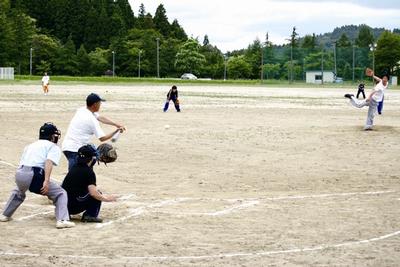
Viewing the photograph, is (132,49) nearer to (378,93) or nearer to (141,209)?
(378,93)

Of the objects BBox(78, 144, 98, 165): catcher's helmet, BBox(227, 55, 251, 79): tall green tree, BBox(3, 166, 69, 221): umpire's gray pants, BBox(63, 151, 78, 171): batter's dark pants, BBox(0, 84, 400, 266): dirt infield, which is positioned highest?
BBox(227, 55, 251, 79): tall green tree

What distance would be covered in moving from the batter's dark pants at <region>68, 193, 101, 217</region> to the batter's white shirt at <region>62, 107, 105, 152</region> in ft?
3.90

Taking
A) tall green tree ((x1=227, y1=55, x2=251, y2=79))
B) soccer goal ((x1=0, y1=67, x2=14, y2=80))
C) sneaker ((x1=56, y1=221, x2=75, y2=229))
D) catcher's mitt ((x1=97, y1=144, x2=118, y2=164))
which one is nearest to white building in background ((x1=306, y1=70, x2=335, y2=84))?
tall green tree ((x1=227, y1=55, x2=251, y2=79))

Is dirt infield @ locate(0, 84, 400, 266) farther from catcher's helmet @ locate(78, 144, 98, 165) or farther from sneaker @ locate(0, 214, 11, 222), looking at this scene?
catcher's helmet @ locate(78, 144, 98, 165)

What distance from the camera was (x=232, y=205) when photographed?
11.1 metres

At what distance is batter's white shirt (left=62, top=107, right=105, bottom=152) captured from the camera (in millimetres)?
10719

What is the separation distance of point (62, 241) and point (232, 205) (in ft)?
10.8

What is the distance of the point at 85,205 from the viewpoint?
9.80 meters

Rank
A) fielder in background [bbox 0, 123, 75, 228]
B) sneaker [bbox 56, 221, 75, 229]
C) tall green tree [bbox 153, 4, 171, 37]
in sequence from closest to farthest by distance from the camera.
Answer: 1. sneaker [bbox 56, 221, 75, 229]
2. fielder in background [bbox 0, 123, 75, 228]
3. tall green tree [bbox 153, 4, 171, 37]

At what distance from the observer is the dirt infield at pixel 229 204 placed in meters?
8.04

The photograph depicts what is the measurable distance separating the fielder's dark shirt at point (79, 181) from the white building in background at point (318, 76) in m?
82.1

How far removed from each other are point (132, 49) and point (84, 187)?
404 ft

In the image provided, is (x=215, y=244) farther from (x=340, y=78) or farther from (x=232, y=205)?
(x=340, y=78)

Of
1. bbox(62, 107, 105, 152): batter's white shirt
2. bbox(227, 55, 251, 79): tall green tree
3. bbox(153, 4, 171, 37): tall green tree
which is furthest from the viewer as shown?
bbox(153, 4, 171, 37): tall green tree
